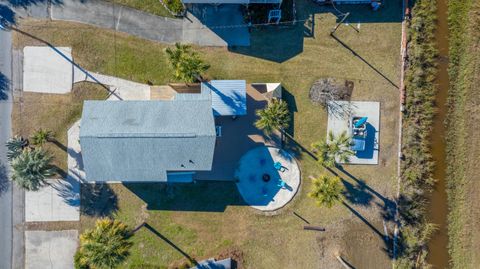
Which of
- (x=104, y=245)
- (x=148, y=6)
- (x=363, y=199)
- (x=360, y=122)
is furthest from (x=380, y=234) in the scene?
(x=148, y=6)

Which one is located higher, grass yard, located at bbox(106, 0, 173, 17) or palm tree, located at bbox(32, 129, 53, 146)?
grass yard, located at bbox(106, 0, 173, 17)

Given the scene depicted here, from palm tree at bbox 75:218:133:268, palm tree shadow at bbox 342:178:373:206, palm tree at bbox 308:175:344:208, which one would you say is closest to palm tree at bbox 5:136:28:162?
palm tree at bbox 75:218:133:268

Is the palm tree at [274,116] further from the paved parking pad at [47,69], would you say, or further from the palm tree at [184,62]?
the paved parking pad at [47,69]

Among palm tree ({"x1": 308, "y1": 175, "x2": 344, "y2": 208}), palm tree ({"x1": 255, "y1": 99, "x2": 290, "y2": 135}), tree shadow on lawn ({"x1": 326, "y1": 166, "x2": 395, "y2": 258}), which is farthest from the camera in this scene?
tree shadow on lawn ({"x1": 326, "y1": 166, "x2": 395, "y2": 258})

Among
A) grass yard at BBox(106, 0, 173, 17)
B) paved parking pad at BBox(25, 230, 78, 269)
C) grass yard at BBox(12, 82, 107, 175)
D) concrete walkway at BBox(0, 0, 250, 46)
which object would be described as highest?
grass yard at BBox(106, 0, 173, 17)

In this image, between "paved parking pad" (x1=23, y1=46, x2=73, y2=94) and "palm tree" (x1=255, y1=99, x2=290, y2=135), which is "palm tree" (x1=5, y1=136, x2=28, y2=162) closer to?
"paved parking pad" (x1=23, y1=46, x2=73, y2=94)

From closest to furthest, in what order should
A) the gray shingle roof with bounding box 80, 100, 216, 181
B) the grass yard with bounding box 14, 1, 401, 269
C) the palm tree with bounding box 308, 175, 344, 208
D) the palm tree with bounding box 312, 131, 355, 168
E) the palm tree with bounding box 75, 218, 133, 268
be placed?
the gray shingle roof with bounding box 80, 100, 216, 181, the palm tree with bounding box 75, 218, 133, 268, the palm tree with bounding box 308, 175, 344, 208, the palm tree with bounding box 312, 131, 355, 168, the grass yard with bounding box 14, 1, 401, 269

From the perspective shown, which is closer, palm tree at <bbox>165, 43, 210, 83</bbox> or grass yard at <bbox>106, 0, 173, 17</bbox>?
palm tree at <bbox>165, 43, 210, 83</bbox>
